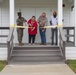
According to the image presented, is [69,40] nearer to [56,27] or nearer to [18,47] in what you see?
[56,27]

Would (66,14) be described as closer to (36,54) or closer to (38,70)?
(36,54)

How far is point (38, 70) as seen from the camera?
1198cm

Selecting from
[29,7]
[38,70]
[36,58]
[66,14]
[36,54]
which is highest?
[29,7]

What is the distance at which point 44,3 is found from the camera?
18.4 meters

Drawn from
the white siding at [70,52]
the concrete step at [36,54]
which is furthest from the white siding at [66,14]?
the concrete step at [36,54]

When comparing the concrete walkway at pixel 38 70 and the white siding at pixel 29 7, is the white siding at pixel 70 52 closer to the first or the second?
the concrete walkway at pixel 38 70

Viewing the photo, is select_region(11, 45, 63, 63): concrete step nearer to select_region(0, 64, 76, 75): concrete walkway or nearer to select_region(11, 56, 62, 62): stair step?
select_region(11, 56, 62, 62): stair step

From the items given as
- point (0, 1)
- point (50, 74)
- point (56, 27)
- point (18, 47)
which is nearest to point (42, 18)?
point (56, 27)

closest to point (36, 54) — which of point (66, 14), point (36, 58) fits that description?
point (36, 58)

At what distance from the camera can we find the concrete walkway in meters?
11.3

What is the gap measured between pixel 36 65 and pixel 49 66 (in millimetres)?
670

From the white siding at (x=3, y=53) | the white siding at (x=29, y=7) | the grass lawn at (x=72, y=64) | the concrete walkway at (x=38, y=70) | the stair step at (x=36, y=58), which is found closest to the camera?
the concrete walkway at (x=38, y=70)

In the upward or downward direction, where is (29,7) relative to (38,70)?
upward

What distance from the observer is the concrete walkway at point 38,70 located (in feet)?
37.0
